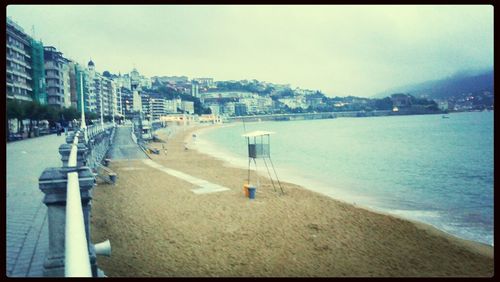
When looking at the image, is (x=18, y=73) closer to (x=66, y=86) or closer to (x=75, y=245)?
(x=66, y=86)

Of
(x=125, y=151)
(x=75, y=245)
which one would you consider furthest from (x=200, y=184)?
(x=75, y=245)

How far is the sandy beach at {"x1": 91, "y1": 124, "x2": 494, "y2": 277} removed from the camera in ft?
28.6

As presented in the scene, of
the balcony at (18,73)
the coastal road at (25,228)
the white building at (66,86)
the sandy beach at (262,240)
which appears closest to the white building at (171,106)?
the white building at (66,86)

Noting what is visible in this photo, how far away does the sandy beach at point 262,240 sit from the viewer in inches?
344

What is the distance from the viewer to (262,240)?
10625 mm

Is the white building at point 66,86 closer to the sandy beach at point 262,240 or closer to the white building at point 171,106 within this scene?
the sandy beach at point 262,240

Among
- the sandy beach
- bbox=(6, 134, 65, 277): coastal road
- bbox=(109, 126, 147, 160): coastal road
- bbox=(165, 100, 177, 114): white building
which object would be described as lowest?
the sandy beach

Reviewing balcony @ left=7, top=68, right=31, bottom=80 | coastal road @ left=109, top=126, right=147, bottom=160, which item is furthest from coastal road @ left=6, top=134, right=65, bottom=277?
balcony @ left=7, top=68, right=31, bottom=80

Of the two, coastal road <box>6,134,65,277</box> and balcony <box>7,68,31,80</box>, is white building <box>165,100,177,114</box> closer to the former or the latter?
balcony <box>7,68,31,80</box>

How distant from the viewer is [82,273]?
1882mm

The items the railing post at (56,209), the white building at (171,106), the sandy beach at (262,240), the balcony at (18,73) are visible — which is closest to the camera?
the railing post at (56,209)

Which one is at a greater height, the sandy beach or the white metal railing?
the white metal railing

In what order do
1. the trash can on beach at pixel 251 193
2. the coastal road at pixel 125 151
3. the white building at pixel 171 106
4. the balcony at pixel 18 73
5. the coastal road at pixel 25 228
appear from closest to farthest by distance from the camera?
the coastal road at pixel 25 228 < the trash can on beach at pixel 251 193 < the coastal road at pixel 125 151 < the balcony at pixel 18 73 < the white building at pixel 171 106

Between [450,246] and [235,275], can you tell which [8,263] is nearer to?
[235,275]
